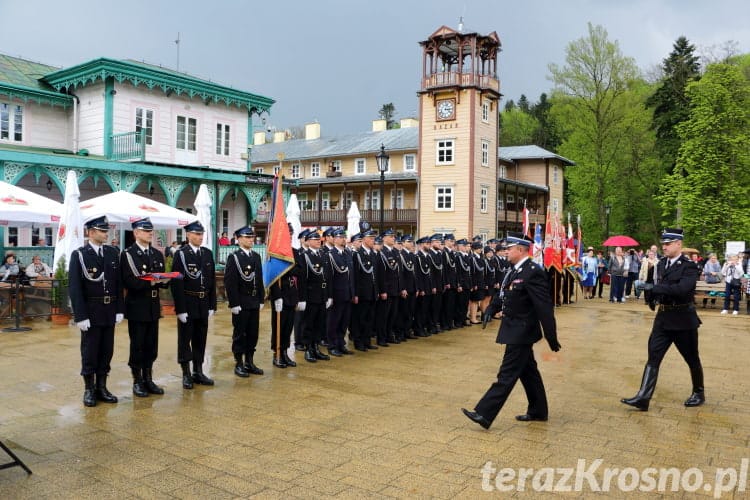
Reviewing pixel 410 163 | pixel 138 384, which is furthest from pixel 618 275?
pixel 410 163

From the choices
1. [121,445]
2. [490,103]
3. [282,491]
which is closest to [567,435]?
[282,491]

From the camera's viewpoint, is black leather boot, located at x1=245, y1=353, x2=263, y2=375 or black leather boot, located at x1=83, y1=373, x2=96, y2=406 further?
black leather boot, located at x1=245, y1=353, x2=263, y2=375

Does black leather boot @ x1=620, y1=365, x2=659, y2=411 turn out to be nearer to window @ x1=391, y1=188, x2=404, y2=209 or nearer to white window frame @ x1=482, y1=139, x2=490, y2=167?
white window frame @ x1=482, y1=139, x2=490, y2=167

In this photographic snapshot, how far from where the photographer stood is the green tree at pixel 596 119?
141 feet

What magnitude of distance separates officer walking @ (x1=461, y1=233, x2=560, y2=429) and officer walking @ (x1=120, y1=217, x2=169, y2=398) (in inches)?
156

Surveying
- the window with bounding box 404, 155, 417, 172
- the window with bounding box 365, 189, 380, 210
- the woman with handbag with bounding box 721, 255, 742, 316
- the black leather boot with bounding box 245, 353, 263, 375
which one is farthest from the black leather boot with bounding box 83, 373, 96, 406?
the window with bounding box 365, 189, 380, 210

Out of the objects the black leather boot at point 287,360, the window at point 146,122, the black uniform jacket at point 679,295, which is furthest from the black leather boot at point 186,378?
the window at point 146,122

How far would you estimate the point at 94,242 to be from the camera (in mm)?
7012

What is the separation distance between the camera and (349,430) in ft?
19.7

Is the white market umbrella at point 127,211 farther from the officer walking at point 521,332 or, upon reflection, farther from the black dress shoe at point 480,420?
the black dress shoe at point 480,420

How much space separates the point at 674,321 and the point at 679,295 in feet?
1.06

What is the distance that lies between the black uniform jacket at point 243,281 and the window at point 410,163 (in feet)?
122

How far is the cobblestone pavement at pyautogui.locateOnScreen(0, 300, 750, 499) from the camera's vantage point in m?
4.68

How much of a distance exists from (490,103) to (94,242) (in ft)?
120
